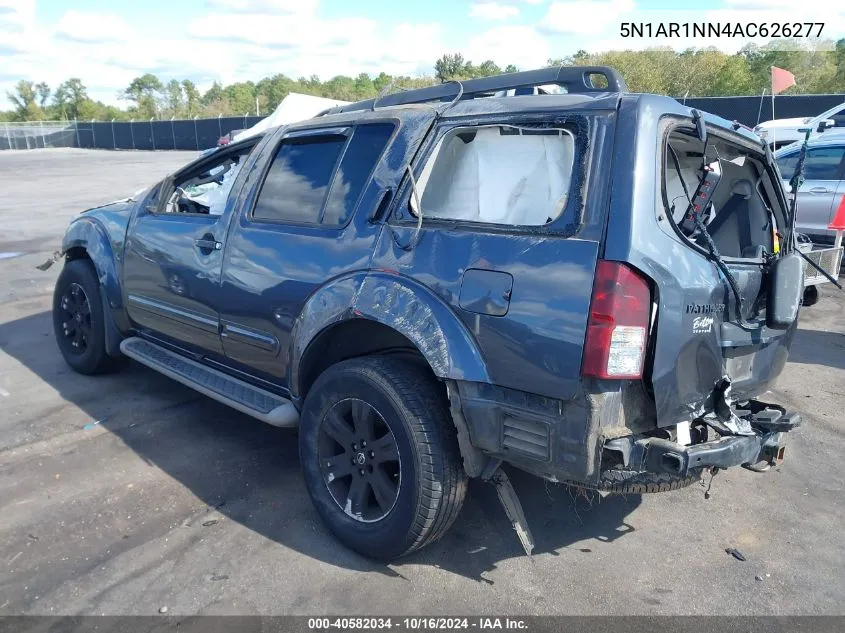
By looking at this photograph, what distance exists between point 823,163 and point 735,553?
751 centimetres

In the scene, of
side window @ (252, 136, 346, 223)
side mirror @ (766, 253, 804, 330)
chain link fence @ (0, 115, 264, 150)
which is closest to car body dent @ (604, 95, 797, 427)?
side mirror @ (766, 253, 804, 330)

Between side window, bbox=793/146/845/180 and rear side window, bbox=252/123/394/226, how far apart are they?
7.73m

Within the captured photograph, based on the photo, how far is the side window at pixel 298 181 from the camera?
3480 millimetres

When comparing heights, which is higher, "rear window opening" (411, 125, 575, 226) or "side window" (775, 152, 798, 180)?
"rear window opening" (411, 125, 575, 226)

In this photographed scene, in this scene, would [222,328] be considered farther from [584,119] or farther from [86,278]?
[584,119]

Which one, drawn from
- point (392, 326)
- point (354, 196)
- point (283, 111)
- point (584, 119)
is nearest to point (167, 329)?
point (354, 196)

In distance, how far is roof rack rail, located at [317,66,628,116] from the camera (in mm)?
3131

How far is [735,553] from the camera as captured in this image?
3205 millimetres

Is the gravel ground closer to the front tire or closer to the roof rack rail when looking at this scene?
the front tire

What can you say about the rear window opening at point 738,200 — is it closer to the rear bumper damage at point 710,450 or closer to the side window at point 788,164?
the rear bumper damage at point 710,450

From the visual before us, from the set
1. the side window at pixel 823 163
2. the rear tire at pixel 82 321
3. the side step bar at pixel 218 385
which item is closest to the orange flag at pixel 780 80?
the side step bar at pixel 218 385

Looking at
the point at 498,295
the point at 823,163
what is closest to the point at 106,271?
the point at 498,295

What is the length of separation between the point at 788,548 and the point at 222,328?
9.94ft

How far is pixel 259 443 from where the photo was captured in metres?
4.25
